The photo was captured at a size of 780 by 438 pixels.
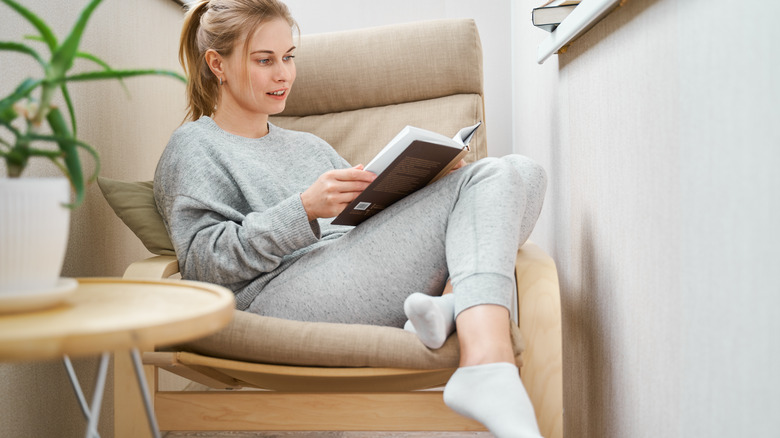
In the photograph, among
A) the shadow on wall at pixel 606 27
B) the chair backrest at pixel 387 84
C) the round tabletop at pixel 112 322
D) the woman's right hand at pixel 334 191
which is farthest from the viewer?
the chair backrest at pixel 387 84

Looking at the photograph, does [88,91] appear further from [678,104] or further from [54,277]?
[678,104]

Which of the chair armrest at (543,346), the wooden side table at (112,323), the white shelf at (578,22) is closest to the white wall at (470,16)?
the white shelf at (578,22)

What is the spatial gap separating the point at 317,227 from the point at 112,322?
0.56 m

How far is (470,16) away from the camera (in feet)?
6.53

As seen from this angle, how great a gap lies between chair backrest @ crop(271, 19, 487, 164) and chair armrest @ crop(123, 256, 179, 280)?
66 cm

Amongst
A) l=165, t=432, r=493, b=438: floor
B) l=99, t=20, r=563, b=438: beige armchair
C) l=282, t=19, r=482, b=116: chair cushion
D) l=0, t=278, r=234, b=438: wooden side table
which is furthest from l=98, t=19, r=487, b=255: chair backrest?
l=0, t=278, r=234, b=438: wooden side table

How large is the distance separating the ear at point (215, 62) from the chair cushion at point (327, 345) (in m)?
0.55

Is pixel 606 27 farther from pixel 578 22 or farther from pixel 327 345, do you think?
pixel 327 345

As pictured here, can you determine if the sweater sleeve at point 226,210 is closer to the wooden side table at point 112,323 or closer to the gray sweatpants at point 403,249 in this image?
the gray sweatpants at point 403,249

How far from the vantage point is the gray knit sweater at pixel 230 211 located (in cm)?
98

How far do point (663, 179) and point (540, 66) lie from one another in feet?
2.90

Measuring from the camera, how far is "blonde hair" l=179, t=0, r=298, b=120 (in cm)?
119

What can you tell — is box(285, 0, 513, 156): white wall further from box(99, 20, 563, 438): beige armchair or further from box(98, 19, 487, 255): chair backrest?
box(99, 20, 563, 438): beige armchair

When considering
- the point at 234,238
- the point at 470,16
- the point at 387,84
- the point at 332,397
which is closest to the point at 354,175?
the point at 234,238
